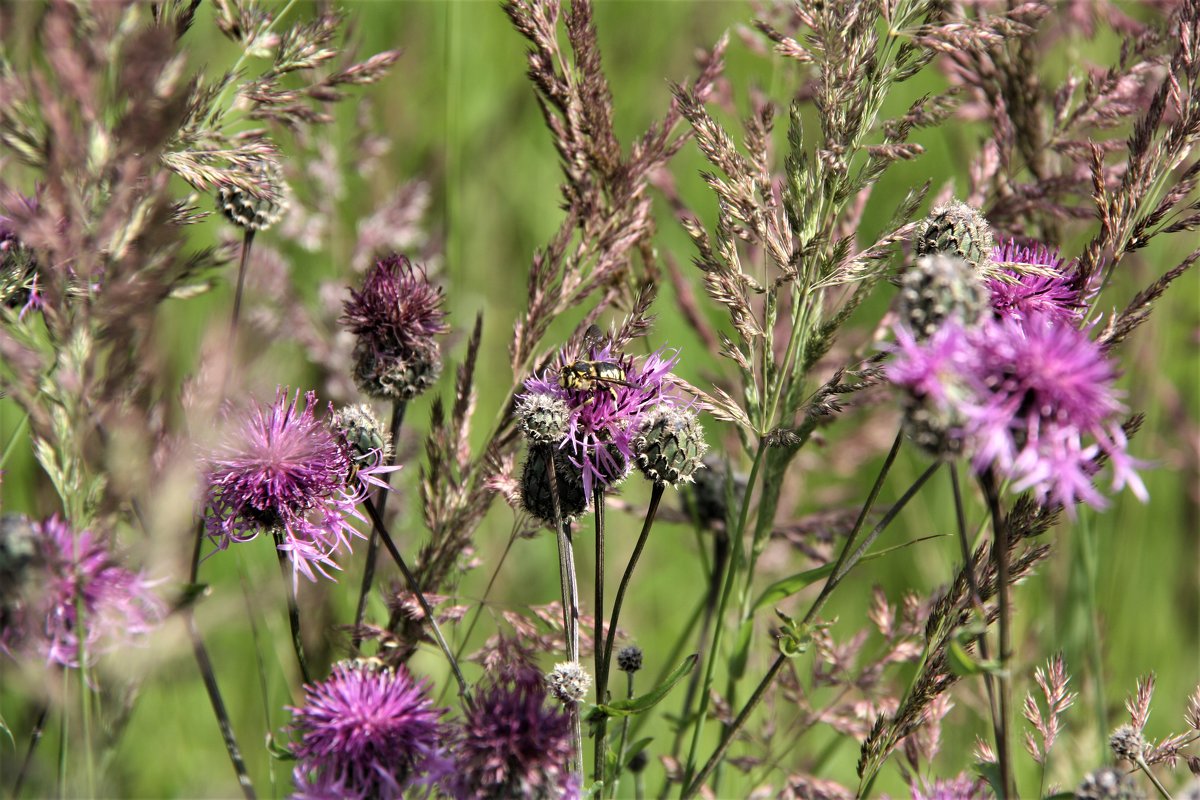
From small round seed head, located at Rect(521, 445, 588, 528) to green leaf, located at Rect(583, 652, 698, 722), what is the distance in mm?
427

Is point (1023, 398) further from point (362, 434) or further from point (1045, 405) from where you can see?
point (362, 434)

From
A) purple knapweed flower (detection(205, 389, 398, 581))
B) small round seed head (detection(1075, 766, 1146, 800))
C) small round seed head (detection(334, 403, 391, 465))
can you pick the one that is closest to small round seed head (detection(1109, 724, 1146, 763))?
small round seed head (detection(1075, 766, 1146, 800))

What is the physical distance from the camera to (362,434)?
2.33 meters

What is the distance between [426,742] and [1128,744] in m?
1.28

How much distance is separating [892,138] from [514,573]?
283 centimetres

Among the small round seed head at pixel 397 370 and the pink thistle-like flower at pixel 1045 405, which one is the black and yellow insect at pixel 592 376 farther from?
the pink thistle-like flower at pixel 1045 405

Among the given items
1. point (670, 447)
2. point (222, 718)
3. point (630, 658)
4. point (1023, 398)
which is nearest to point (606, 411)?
point (670, 447)

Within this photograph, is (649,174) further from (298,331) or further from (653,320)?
(298,331)

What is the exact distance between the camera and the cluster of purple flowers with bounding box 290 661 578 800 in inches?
68.0

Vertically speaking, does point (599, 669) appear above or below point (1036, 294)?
below

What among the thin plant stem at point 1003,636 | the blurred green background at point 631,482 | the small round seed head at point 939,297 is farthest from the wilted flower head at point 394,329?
the thin plant stem at point 1003,636

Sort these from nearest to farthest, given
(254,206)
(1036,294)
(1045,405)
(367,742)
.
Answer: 1. (1045,405)
2. (367,742)
3. (1036,294)
4. (254,206)

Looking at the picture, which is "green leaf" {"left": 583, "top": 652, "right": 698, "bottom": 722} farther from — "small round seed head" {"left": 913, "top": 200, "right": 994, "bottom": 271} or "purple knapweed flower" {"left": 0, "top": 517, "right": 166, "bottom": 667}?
"small round seed head" {"left": 913, "top": 200, "right": 994, "bottom": 271}

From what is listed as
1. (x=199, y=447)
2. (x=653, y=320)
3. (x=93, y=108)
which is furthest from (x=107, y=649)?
(x=653, y=320)
